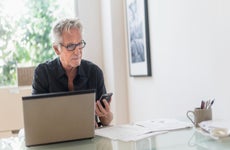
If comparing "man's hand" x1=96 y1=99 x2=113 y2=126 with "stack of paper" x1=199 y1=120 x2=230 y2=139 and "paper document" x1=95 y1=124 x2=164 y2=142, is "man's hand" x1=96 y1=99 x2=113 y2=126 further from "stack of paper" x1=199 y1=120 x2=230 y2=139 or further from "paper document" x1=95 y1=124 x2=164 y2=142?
"stack of paper" x1=199 y1=120 x2=230 y2=139

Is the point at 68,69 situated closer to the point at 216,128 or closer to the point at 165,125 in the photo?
the point at 165,125

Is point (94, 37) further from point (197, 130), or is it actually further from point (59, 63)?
point (197, 130)

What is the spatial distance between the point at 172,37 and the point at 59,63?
77 centimetres

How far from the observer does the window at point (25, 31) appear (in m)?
3.64

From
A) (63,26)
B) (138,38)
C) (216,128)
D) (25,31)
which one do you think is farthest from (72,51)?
(25,31)

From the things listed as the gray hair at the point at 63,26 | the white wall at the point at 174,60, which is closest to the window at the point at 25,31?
the white wall at the point at 174,60

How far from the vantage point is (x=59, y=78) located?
1906mm

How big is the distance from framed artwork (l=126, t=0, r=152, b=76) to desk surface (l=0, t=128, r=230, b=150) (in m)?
1.23

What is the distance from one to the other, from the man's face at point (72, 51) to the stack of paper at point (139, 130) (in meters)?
0.46

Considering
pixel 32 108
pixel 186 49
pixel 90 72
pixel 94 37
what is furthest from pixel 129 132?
pixel 94 37

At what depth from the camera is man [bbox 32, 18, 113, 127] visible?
180 centimetres

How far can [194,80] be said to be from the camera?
195cm

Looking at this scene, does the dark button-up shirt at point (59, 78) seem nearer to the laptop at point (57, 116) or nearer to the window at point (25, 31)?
the laptop at point (57, 116)

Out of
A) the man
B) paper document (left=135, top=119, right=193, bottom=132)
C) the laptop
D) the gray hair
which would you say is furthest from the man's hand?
the gray hair
